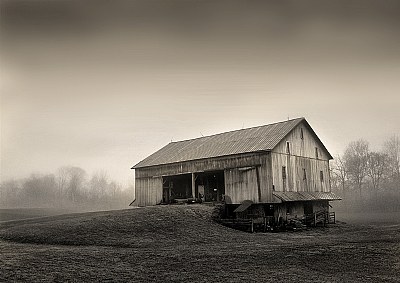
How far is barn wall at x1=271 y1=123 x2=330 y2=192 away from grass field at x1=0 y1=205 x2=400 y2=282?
10.4m

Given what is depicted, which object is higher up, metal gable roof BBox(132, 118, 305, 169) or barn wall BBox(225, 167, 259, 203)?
metal gable roof BBox(132, 118, 305, 169)

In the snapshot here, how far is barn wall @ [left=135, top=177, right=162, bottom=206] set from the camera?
43.4 meters

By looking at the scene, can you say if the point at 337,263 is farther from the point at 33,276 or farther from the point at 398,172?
the point at 398,172

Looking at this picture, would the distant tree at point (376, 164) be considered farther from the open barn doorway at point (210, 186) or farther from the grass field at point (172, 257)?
the grass field at point (172, 257)

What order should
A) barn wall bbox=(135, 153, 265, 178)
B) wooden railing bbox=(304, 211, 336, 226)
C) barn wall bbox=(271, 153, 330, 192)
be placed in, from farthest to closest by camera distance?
wooden railing bbox=(304, 211, 336, 226), barn wall bbox=(135, 153, 265, 178), barn wall bbox=(271, 153, 330, 192)

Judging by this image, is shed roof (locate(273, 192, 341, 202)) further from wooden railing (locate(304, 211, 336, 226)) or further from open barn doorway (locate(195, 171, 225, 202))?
open barn doorway (locate(195, 171, 225, 202))

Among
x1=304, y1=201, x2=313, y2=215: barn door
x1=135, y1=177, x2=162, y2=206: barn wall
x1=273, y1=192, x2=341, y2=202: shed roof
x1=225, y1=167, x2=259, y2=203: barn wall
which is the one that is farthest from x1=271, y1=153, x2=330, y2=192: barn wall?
x1=135, y1=177, x2=162, y2=206: barn wall

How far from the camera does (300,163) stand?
3825 centimetres

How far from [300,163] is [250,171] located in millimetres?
6454

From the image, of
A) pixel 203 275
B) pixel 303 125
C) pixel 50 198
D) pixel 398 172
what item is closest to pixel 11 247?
pixel 203 275

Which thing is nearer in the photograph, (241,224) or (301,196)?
(241,224)

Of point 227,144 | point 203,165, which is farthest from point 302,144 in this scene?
point 203,165

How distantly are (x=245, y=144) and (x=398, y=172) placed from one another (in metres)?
61.9

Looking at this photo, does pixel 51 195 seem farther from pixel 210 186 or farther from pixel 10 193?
pixel 210 186
